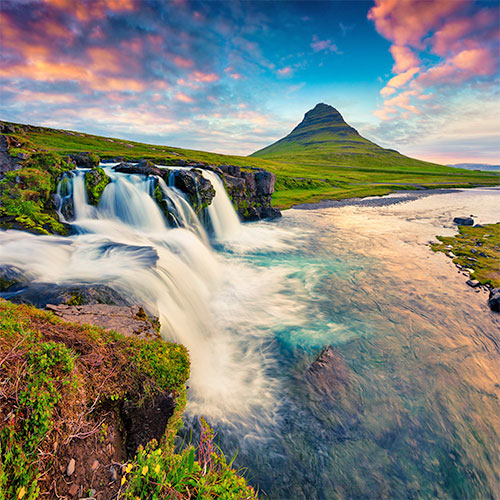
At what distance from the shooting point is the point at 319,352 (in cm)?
896

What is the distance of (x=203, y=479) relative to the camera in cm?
320

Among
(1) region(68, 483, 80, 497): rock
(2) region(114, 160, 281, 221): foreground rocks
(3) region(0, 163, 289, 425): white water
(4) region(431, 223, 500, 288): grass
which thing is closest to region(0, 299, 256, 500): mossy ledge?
(1) region(68, 483, 80, 497): rock

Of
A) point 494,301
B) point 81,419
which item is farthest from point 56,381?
point 494,301

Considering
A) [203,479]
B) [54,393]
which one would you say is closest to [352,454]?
[203,479]

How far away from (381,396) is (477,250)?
17.5 m

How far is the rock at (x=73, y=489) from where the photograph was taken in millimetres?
2891

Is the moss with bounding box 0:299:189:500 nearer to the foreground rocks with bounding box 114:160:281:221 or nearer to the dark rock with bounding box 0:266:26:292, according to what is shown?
the dark rock with bounding box 0:266:26:292

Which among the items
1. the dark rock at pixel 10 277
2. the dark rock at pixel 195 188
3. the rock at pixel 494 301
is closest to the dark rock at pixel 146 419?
the dark rock at pixel 10 277

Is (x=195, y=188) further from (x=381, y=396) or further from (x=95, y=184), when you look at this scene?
(x=381, y=396)

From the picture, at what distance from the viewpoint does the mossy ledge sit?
8.95ft

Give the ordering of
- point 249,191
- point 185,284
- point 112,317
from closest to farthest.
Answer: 1. point 112,317
2. point 185,284
3. point 249,191

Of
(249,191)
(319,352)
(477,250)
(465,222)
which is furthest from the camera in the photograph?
(249,191)

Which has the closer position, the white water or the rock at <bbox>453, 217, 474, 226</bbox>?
the white water

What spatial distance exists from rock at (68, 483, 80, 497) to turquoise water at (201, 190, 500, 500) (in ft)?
12.6
